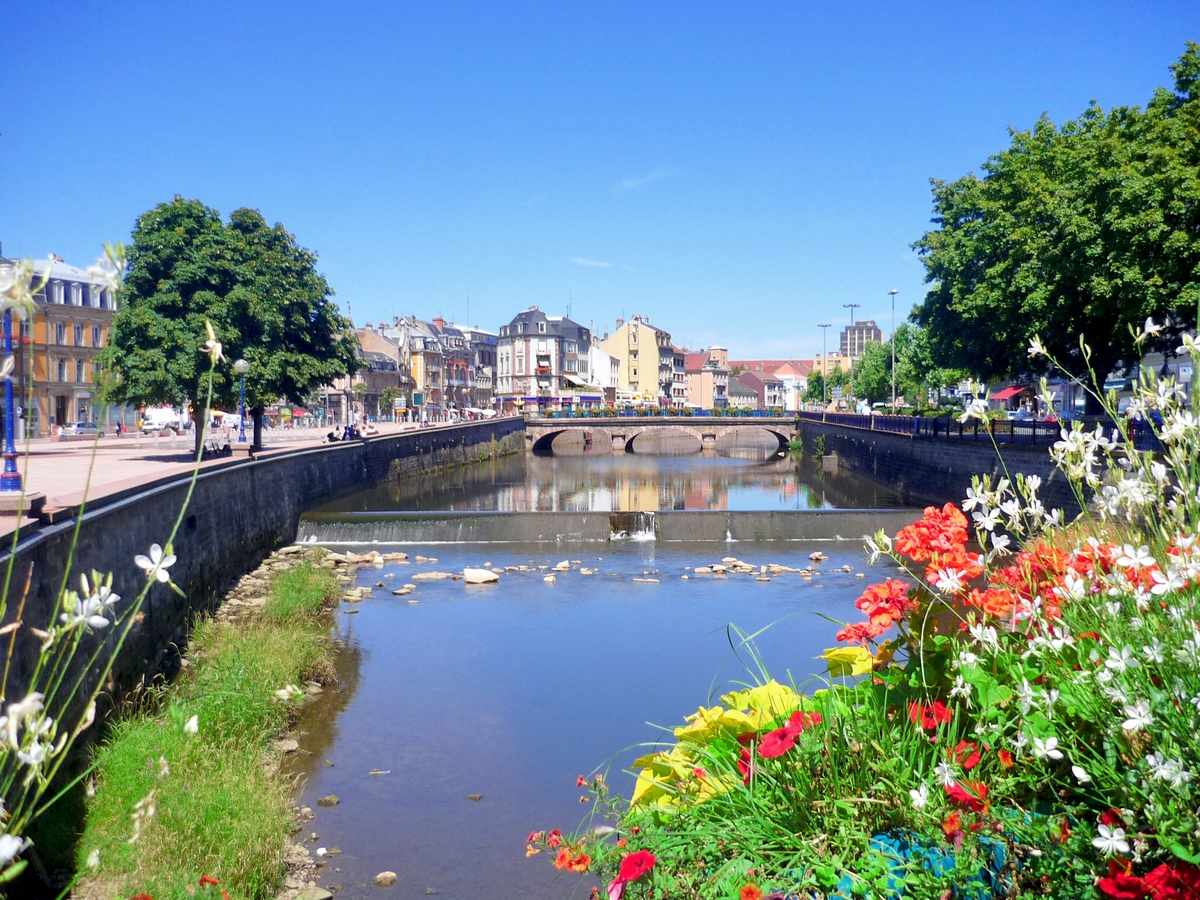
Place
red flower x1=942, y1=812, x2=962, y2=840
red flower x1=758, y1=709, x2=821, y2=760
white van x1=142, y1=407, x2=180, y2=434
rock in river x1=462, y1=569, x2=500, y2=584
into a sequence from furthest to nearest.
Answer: white van x1=142, y1=407, x2=180, y2=434, rock in river x1=462, y1=569, x2=500, y2=584, red flower x1=758, y1=709, x2=821, y2=760, red flower x1=942, y1=812, x2=962, y2=840

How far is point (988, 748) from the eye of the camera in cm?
418

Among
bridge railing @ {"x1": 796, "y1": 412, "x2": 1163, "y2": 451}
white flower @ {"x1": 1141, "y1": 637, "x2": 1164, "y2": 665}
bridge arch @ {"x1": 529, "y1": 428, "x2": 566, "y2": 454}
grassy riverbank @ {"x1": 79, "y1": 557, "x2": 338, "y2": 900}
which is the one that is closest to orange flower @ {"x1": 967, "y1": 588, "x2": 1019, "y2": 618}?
white flower @ {"x1": 1141, "y1": 637, "x2": 1164, "y2": 665}

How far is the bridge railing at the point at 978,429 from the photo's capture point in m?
26.2

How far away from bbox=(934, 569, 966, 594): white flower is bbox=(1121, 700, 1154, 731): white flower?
0.91m

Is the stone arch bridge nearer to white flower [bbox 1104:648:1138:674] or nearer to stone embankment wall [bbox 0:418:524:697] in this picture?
stone embankment wall [bbox 0:418:524:697]

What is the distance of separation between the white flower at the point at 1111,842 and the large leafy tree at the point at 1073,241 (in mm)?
19416

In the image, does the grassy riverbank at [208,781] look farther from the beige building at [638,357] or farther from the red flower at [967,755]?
the beige building at [638,357]

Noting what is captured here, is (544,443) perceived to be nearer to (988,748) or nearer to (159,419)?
(159,419)

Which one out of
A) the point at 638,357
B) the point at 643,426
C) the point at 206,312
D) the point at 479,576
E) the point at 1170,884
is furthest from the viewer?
the point at 638,357

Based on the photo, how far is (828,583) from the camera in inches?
934

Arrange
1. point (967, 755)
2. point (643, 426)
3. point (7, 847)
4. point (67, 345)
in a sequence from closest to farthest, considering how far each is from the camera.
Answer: point (7, 847) < point (967, 755) < point (67, 345) < point (643, 426)

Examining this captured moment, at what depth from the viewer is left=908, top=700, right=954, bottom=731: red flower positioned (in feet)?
14.4

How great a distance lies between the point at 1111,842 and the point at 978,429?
34.9 m

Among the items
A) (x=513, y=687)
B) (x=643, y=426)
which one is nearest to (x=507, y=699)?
(x=513, y=687)
